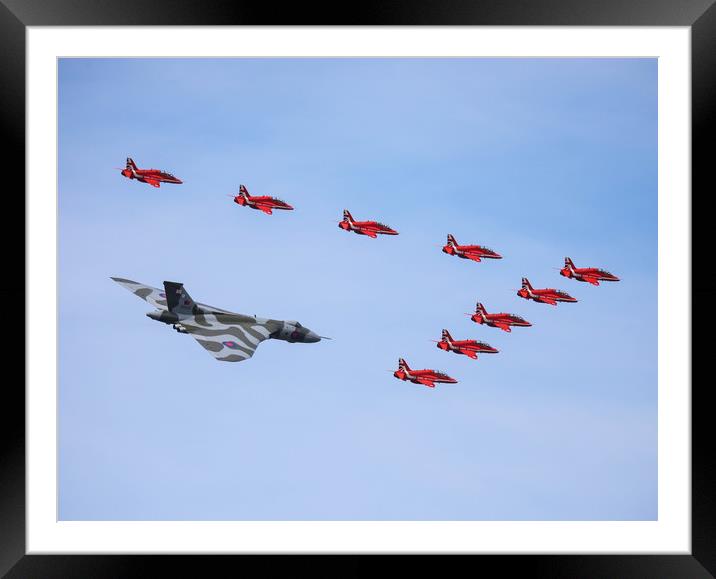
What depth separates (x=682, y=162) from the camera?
9594 mm

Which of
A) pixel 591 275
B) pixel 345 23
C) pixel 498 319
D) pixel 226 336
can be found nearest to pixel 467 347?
pixel 498 319

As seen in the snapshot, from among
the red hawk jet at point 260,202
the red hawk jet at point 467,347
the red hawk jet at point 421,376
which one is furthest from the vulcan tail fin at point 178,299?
the red hawk jet at point 467,347

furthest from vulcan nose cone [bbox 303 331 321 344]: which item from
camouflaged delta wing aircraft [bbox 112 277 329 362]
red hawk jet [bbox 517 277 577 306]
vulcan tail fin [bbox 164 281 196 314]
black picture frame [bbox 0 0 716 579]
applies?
black picture frame [bbox 0 0 716 579]

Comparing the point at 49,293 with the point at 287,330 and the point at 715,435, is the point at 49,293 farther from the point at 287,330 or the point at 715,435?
the point at 715,435

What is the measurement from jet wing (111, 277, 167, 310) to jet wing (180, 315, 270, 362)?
593 mm

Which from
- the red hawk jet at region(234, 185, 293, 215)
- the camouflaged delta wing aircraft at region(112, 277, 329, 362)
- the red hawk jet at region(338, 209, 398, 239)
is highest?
the red hawk jet at region(234, 185, 293, 215)

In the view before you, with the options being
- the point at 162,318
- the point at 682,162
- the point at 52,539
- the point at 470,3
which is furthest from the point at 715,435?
the point at 162,318

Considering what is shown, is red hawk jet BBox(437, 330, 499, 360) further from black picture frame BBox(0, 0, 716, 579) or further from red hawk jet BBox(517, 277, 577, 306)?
black picture frame BBox(0, 0, 716, 579)

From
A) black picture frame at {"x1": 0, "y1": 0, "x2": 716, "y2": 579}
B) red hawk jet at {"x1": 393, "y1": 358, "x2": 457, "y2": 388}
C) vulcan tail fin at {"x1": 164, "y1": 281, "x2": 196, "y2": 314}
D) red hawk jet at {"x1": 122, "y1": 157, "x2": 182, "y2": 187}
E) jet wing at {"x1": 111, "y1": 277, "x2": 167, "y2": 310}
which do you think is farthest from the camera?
jet wing at {"x1": 111, "y1": 277, "x2": 167, "y2": 310}

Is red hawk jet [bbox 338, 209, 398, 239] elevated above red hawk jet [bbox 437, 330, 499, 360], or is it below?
above

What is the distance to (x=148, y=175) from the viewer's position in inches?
502

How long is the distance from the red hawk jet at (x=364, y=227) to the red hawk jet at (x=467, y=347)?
6.31 feet

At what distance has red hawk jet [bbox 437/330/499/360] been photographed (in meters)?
13.7

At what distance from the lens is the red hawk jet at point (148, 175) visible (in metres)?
12.6
